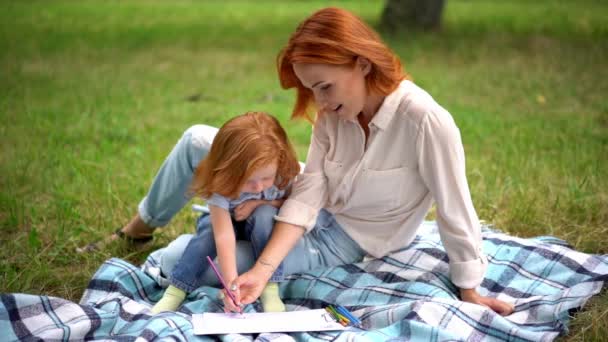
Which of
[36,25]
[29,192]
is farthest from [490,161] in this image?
[36,25]

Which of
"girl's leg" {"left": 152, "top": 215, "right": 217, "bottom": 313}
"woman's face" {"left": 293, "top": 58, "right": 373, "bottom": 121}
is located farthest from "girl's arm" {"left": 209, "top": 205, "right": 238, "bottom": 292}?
"woman's face" {"left": 293, "top": 58, "right": 373, "bottom": 121}

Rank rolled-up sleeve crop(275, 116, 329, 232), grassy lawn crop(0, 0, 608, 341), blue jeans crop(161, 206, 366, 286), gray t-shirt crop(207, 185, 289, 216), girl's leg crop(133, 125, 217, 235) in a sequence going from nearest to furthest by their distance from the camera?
gray t-shirt crop(207, 185, 289, 216)
rolled-up sleeve crop(275, 116, 329, 232)
blue jeans crop(161, 206, 366, 286)
girl's leg crop(133, 125, 217, 235)
grassy lawn crop(0, 0, 608, 341)

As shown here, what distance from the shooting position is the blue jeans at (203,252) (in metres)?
2.92

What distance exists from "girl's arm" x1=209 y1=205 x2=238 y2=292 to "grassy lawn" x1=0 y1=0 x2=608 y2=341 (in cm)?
82

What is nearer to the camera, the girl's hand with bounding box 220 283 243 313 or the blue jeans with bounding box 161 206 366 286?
the girl's hand with bounding box 220 283 243 313

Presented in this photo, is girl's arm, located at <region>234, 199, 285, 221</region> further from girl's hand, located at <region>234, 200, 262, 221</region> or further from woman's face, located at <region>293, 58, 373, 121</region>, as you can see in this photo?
woman's face, located at <region>293, 58, 373, 121</region>

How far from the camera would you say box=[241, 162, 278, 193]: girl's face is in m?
2.76

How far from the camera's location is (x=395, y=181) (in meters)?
2.87

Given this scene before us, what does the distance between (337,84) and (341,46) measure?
0.15 meters

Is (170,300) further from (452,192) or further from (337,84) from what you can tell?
(452,192)

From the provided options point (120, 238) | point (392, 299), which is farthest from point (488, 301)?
point (120, 238)

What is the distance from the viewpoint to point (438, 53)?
862cm

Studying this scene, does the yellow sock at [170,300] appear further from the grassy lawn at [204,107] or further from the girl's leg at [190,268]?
the grassy lawn at [204,107]

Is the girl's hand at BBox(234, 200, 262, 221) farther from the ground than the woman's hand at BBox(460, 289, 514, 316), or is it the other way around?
the girl's hand at BBox(234, 200, 262, 221)
